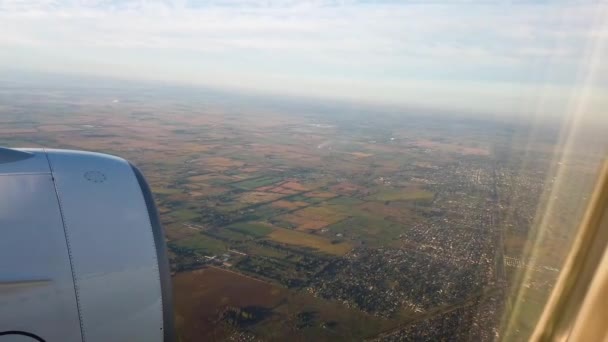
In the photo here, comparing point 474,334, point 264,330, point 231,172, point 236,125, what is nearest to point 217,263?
point 264,330

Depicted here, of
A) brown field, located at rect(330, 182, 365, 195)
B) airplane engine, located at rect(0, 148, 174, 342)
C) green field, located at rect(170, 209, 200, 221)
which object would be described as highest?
airplane engine, located at rect(0, 148, 174, 342)

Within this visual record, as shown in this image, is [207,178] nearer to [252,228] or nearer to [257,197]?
[257,197]

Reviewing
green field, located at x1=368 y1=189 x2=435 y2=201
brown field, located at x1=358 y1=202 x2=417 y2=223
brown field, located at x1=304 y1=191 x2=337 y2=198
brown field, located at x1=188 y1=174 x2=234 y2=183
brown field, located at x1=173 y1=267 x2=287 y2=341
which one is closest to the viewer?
brown field, located at x1=173 y1=267 x2=287 y2=341

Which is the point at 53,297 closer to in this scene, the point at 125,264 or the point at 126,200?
the point at 125,264

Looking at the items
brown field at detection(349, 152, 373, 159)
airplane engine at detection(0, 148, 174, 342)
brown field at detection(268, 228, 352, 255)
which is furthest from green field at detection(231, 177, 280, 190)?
airplane engine at detection(0, 148, 174, 342)

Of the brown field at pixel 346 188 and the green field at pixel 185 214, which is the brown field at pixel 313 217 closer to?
the brown field at pixel 346 188

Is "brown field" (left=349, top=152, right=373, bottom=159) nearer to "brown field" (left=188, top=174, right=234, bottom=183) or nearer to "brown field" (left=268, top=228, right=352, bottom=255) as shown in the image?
"brown field" (left=188, top=174, right=234, bottom=183)

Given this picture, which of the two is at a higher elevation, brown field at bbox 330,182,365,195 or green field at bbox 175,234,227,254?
Result: green field at bbox 175,234,227,254
